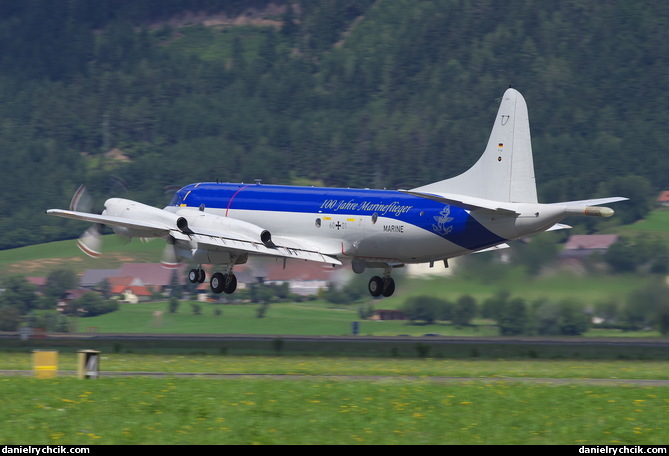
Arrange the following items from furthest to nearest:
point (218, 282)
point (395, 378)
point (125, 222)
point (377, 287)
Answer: point (377, 287) < point (218, 282) < point (125, 222) < point (395, 378)

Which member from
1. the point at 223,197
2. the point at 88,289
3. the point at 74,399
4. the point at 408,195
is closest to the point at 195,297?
the point at 88,289

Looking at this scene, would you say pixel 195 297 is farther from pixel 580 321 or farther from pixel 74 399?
pixel 74 399

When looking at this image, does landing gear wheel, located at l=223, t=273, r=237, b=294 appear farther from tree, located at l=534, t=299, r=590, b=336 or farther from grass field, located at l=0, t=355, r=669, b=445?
tree, located at l=534, t=299, r=590, b=336

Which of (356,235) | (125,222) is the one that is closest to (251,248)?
(356,235)

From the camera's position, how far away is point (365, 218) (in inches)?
2016

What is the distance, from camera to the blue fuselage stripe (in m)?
48.3

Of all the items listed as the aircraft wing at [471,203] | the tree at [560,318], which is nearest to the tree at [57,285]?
the tree at [560,318]

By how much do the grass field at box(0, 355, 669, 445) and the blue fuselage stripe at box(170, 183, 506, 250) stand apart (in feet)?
43.3

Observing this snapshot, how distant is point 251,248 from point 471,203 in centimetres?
1169

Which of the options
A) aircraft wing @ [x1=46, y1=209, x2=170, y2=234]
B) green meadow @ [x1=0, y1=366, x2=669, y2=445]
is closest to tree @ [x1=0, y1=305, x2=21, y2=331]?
aircraft wing @ [x1=46, y1=209, x2=170, y2=234]

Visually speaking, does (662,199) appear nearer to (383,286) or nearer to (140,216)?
(383,286)
